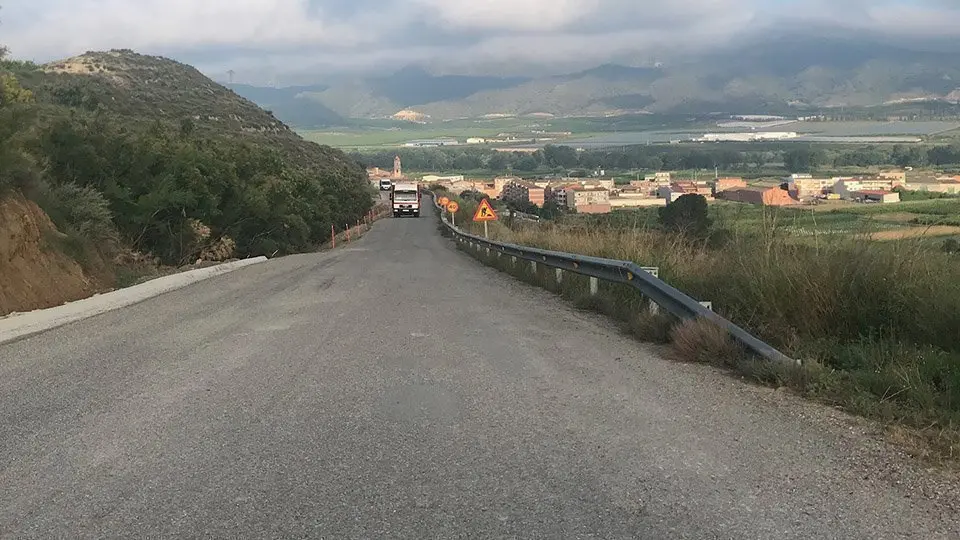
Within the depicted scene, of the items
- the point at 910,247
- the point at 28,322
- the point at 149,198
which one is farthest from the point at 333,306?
the point at 149,198

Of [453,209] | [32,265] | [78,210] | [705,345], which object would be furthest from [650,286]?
[453,209]

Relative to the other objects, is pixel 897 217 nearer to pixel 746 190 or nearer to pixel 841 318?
pixel 841 318

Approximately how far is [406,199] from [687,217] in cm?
7158

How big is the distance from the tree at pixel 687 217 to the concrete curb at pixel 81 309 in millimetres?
9956

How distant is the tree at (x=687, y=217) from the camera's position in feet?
48.2

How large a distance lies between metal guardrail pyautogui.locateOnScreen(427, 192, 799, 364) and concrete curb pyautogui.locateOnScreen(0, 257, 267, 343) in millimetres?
7560

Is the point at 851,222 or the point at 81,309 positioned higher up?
the point at 851,222

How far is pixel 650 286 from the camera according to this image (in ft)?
33.4

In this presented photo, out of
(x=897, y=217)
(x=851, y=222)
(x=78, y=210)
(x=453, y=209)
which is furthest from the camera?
(x=453, y=209)

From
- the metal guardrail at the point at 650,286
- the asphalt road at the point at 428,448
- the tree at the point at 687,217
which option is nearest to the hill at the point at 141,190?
the asphalt road at the point at 428,448

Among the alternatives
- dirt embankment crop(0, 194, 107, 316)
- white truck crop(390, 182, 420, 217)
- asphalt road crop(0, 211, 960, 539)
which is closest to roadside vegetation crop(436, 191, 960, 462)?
asphalt road crop(0, 211, 960, 539)

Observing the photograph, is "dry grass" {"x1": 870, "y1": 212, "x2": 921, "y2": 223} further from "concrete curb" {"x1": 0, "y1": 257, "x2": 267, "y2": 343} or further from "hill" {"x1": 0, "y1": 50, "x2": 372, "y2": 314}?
"hill" {"x1": 0, "y1": 50, "x2": 372, "y2": 314}

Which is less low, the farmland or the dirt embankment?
the farmland

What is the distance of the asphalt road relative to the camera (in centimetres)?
434
